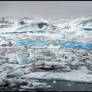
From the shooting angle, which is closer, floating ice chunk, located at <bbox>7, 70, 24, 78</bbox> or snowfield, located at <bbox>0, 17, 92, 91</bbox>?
snowfield, located at <bbox>0, 17, 92, 91</bbox>

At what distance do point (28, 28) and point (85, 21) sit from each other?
2.21 meters

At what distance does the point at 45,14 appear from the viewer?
696cm

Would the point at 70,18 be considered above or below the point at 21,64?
above

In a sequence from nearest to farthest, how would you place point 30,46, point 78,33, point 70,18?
point 30,46
point 78,33
point 70,18

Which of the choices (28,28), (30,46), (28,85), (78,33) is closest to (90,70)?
(28,85)

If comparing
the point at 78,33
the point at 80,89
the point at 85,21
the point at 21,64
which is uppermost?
the point at 85,21

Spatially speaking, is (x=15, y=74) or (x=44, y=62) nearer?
(x=15, y=74)

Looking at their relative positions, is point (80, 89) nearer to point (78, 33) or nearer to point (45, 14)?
point (78, 33)

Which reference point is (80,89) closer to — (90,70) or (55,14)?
(90,70)

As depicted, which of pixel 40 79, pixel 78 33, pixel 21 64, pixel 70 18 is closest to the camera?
pixel 40 79

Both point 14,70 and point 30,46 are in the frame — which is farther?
point 30,46

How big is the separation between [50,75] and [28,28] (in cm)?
436

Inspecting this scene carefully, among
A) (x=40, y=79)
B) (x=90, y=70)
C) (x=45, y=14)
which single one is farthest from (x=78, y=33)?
(x=40, y=79)

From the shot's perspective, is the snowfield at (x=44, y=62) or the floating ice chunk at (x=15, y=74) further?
the floating ice chunk at (x=15, y=74)
